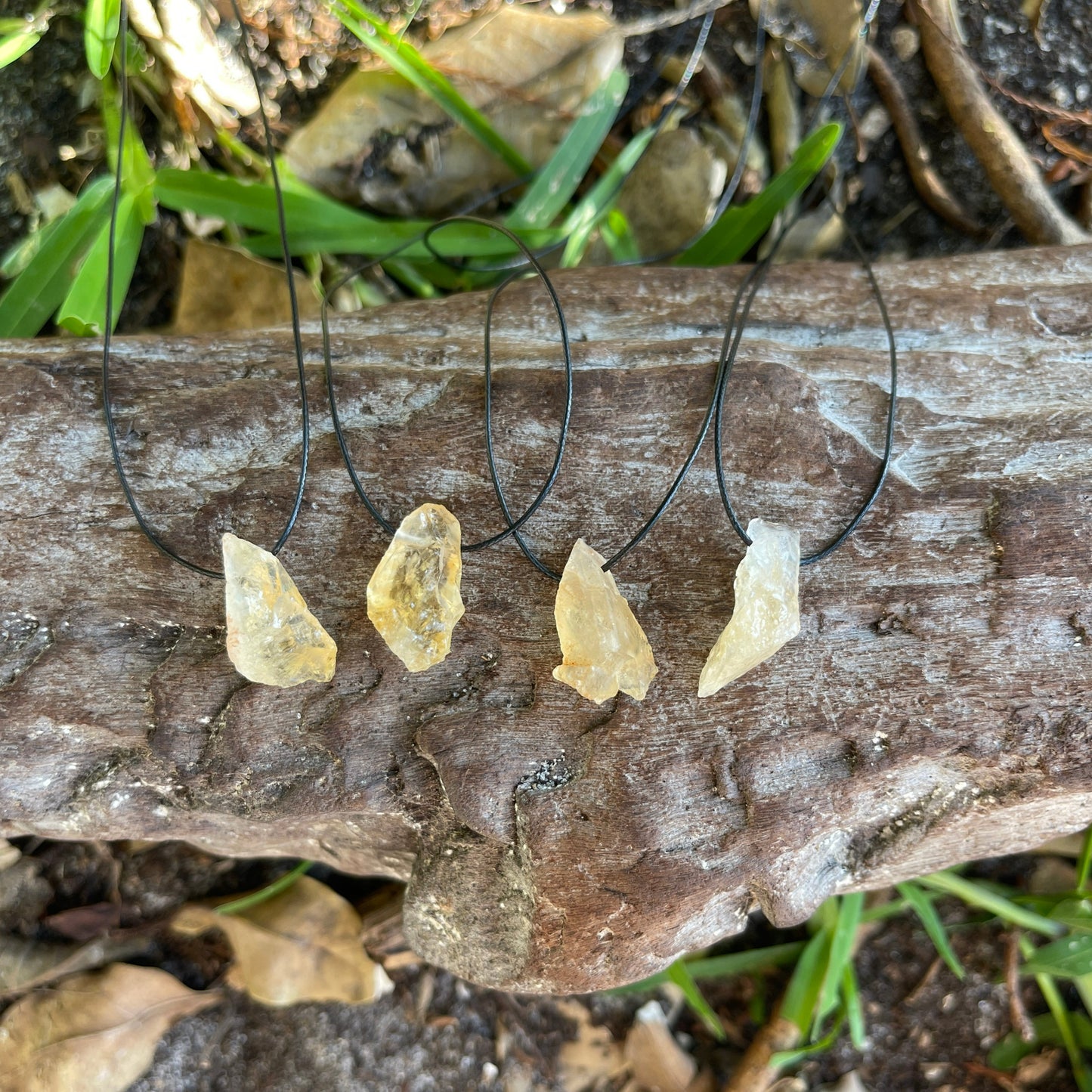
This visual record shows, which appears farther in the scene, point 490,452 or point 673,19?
point 673,19

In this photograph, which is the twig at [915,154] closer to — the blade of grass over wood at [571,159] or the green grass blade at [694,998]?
the blade of grass over wood at [571,159]

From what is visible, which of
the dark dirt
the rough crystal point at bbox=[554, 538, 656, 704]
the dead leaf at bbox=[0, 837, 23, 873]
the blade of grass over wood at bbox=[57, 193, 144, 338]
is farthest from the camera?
the dark dirt

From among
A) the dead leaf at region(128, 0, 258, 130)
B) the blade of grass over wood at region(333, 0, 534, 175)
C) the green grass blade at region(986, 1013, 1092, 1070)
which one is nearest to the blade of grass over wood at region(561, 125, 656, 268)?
the blade of grass over wood at region(333, 0, 534, 175)

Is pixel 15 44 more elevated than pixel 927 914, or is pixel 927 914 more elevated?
pixel 15 44

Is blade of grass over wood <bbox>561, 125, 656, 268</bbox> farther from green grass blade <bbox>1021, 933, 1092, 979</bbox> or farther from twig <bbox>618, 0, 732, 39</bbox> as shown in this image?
green grass blade <bbox>1021, 933, 1092, 979</bbox>

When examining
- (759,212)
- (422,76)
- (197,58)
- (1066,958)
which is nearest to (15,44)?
(197,58)

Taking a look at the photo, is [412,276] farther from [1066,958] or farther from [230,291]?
[1066,958]

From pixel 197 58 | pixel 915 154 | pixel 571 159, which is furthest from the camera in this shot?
pixel 915 154

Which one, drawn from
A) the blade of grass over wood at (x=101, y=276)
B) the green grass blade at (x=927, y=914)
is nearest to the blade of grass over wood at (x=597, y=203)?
the blade of grass over wood at (x=101, y=276)
